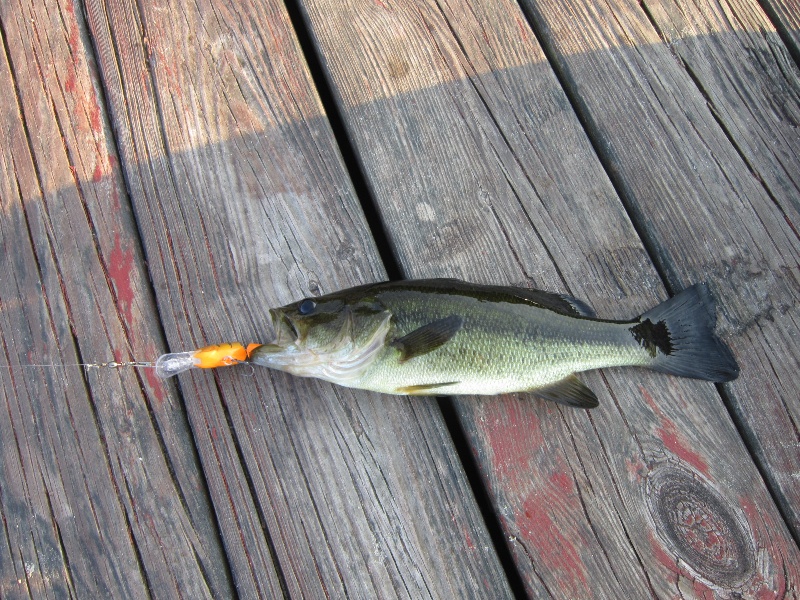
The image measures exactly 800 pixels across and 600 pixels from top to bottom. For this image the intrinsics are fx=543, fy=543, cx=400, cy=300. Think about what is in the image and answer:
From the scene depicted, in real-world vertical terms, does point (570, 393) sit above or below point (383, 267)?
below

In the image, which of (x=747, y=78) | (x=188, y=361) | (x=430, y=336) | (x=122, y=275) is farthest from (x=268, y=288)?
(x=747, y=78)

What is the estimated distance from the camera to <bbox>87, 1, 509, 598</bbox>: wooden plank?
7.63 feet

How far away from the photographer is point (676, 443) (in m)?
2.45

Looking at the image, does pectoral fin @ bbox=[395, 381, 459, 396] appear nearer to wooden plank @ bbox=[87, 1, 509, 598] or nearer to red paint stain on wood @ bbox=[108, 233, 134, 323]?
wooden plank @ bbox=[87, 1, 509, 598]

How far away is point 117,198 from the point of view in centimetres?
270

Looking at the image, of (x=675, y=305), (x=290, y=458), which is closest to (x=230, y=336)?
(x=290, y=458)

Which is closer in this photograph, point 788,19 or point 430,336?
point 430,336

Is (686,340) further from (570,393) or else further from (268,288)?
(268,288)

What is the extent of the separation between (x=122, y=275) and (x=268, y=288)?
2.32 feet

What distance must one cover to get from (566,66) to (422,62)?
0.80 metres

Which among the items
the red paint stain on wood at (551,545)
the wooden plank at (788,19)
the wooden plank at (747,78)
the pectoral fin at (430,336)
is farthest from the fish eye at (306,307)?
the wooden plank at (788,19)

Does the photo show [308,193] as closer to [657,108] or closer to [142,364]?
[142,364]

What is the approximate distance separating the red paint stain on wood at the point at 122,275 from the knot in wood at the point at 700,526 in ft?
8.27

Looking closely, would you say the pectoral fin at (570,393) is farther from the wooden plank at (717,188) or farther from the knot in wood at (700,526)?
the wooden plank at (717,188)
